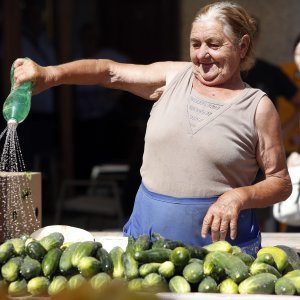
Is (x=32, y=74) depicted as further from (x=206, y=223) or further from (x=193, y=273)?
(x=193, y=273)

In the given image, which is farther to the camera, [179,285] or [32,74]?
[32,74]

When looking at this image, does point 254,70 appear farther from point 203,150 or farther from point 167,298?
point 167,298

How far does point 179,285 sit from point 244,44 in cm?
92

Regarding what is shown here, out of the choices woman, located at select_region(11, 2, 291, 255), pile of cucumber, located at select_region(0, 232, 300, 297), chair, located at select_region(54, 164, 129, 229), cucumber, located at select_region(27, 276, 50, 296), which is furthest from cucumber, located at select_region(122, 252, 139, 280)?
chair, located at select_region(54, 164, 129, 229)

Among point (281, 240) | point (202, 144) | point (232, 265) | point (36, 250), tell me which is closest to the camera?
point (232, 265)

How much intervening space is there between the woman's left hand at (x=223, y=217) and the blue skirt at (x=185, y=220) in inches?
4.9

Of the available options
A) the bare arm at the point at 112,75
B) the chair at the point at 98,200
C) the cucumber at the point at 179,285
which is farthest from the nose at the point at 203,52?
the chair at the point at 98,200

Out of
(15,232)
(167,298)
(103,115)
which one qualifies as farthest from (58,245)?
(103,115)

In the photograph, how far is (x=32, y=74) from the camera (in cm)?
311

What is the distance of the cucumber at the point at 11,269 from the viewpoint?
2.69 metres

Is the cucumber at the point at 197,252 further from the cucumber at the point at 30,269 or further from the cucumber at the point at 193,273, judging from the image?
the cucumber at the point at 30,269

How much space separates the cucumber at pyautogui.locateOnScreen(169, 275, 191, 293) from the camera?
259 centimetres

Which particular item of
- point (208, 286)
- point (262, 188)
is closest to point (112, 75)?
point (262, 188)

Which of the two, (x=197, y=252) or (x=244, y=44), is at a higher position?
(x=244, y=44)
